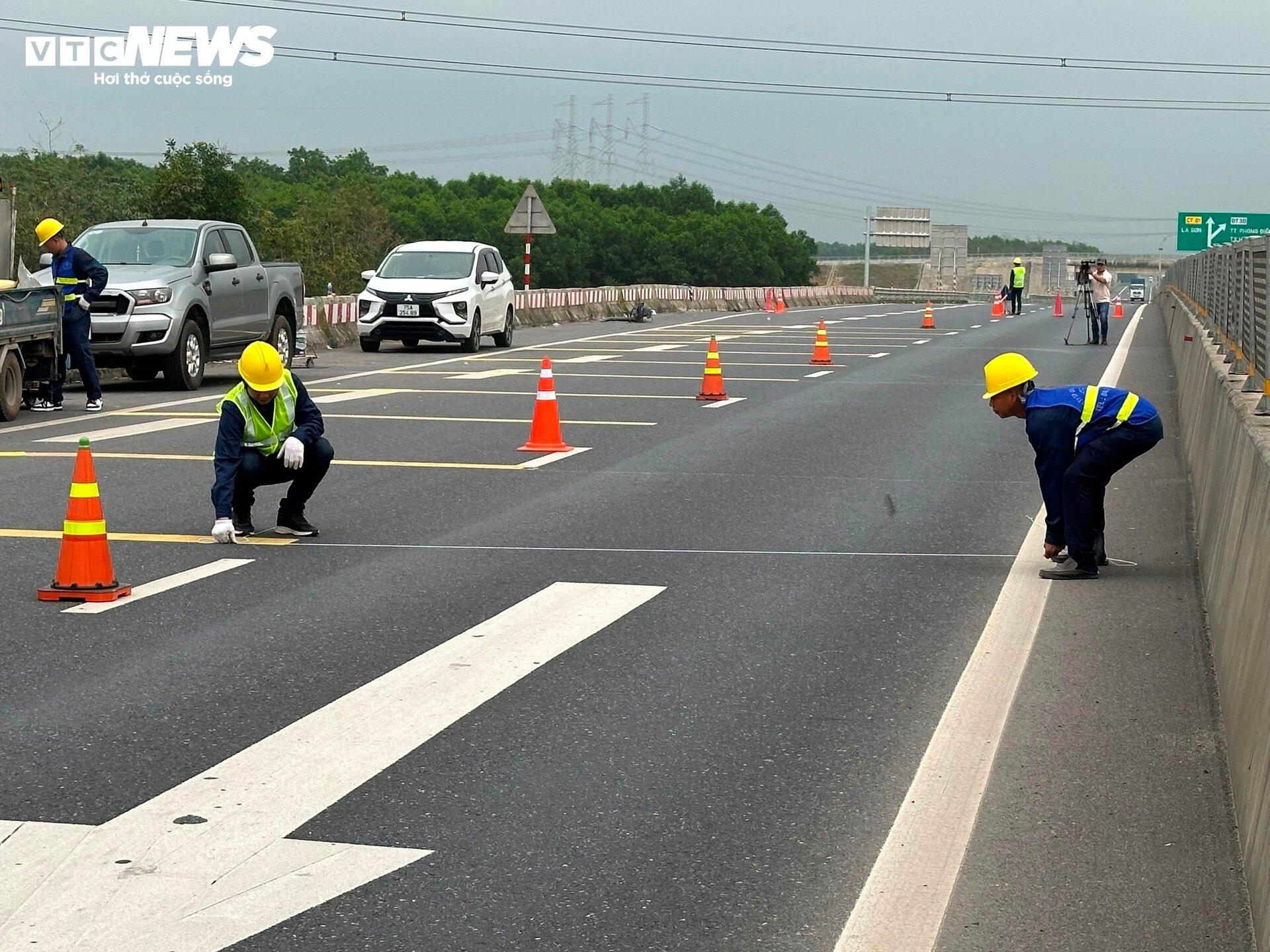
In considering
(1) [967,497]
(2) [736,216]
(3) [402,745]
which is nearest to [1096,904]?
(3) [402,745]

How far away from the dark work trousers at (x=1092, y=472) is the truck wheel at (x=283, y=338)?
16.3m

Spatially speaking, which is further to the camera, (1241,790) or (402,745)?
(402,745)

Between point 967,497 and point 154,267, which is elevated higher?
point 154,267

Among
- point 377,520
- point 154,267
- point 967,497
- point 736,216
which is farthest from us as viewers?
point 736,216

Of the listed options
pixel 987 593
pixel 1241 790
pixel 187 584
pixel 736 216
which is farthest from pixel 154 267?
pixel 736 216

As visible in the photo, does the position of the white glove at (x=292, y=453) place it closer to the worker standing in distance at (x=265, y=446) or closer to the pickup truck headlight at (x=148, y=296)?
the worker standing in distance at (x=265, y=446)

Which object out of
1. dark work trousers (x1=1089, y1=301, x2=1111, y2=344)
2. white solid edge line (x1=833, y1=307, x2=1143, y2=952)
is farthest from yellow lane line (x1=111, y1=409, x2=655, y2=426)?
dark work trousers (x1=1089, y1=301, x2=1111, y2=344)

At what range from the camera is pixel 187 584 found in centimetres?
916

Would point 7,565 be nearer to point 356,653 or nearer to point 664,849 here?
point 356,653

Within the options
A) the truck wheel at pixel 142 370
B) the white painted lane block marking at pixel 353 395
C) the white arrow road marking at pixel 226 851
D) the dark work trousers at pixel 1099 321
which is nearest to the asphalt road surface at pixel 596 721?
the white arrow road marking at pixel 226 851

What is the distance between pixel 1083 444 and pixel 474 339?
2173cm

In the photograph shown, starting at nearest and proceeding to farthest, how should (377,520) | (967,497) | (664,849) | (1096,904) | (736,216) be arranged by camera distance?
1. (1096,904)
2. (664,849)
3. (377,520)
4. (967,497)
5. (736,216)

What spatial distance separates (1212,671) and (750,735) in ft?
7.33

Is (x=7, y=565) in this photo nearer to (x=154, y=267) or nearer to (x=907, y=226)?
(x=154, y=267)
